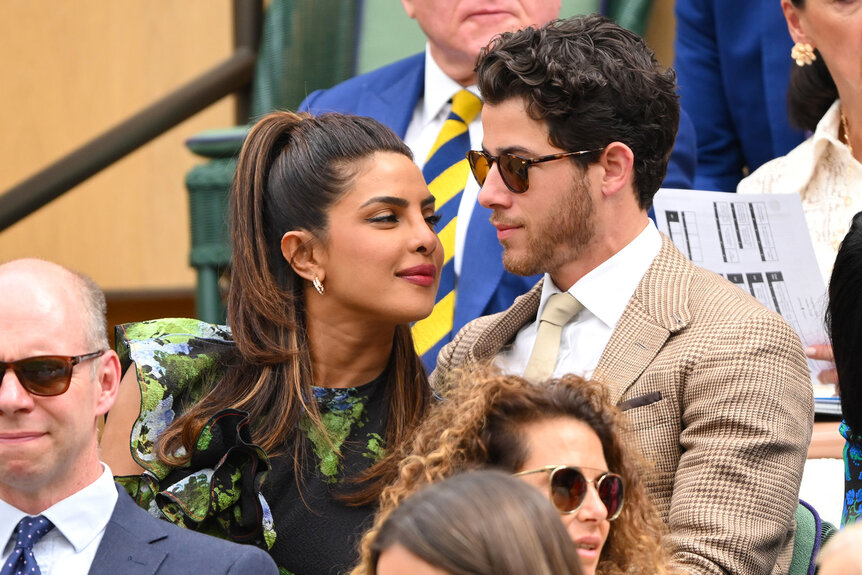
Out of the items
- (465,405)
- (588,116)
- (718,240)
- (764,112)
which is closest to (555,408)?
(465,405)

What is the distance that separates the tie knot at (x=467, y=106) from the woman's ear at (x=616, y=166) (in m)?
0.85

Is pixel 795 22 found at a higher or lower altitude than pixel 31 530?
higher

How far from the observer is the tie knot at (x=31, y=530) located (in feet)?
7.41

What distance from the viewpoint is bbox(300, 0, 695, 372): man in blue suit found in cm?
346

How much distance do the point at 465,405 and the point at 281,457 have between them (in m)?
0.66

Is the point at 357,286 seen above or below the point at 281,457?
above

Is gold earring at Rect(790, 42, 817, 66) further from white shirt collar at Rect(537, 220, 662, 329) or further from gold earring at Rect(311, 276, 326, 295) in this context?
gold earring at Rect(311, 276, 326, 295)

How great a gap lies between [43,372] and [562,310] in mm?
1150

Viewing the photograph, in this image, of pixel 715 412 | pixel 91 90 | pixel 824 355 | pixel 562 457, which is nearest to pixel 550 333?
pixel 715 412

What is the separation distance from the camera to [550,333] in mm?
2924

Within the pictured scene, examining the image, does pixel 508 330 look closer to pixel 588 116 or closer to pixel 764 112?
pixel 588 116

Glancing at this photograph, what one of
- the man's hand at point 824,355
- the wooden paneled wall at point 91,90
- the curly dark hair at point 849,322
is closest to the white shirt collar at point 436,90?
the man's hand at point 824,355

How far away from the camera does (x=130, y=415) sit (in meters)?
2.84

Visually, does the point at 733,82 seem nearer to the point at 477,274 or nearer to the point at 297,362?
the point at 477,274
